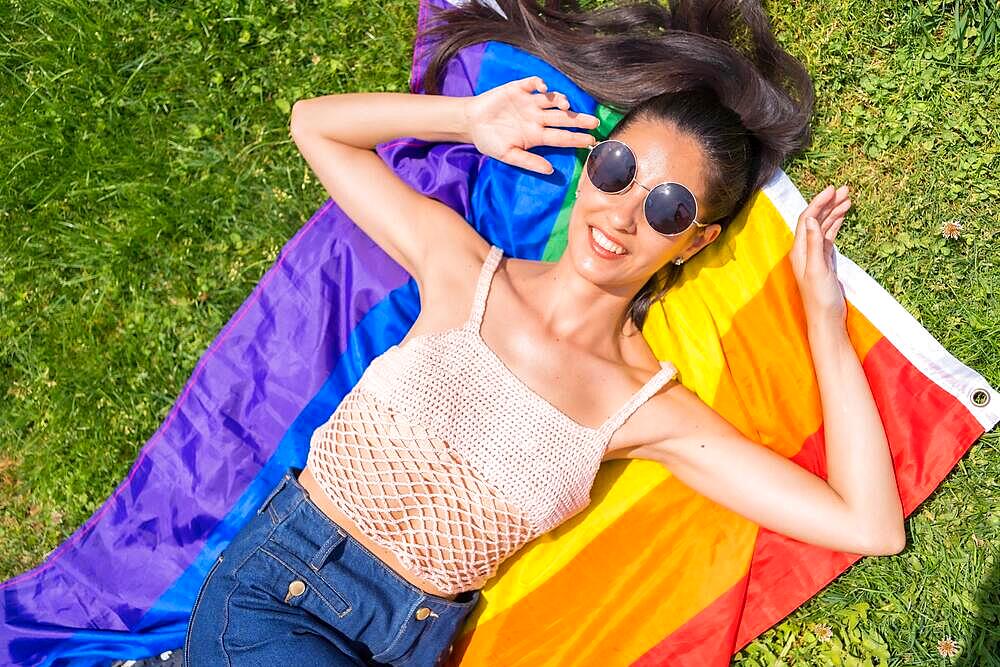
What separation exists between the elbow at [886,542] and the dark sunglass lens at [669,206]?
1596 mm

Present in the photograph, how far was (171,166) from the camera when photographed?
473cm

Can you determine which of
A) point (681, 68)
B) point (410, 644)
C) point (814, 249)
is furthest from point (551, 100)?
point (410, 644)

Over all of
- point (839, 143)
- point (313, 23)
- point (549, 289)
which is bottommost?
point (549, 289)

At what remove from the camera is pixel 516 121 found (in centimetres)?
392

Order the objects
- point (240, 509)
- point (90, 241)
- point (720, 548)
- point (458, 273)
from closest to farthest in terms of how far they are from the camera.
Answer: point (458, 273), point (720, 548), point (240, 509), point (90, 241)

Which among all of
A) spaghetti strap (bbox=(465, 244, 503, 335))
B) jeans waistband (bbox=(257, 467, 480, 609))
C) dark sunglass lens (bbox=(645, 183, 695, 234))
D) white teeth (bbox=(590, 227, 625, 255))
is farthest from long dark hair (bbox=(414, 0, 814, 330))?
jeans waistband (bbox=(257, 467, 480, 609))

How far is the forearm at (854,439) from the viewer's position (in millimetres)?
3619

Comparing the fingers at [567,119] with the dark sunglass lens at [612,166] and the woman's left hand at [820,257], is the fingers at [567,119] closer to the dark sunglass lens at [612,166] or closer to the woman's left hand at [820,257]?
the dark sunglass lens at [612,166]

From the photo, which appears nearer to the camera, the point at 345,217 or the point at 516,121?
the point at 516,121

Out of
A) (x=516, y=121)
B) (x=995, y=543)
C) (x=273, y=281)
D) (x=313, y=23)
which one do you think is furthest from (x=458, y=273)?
(x=995, y=543)

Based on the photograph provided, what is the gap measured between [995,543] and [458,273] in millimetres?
2778

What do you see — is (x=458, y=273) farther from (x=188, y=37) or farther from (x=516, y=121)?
(x=188, y=37)

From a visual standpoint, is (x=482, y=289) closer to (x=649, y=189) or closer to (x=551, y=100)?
(x=649, y=189)

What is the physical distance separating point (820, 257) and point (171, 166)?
A: 345cm
